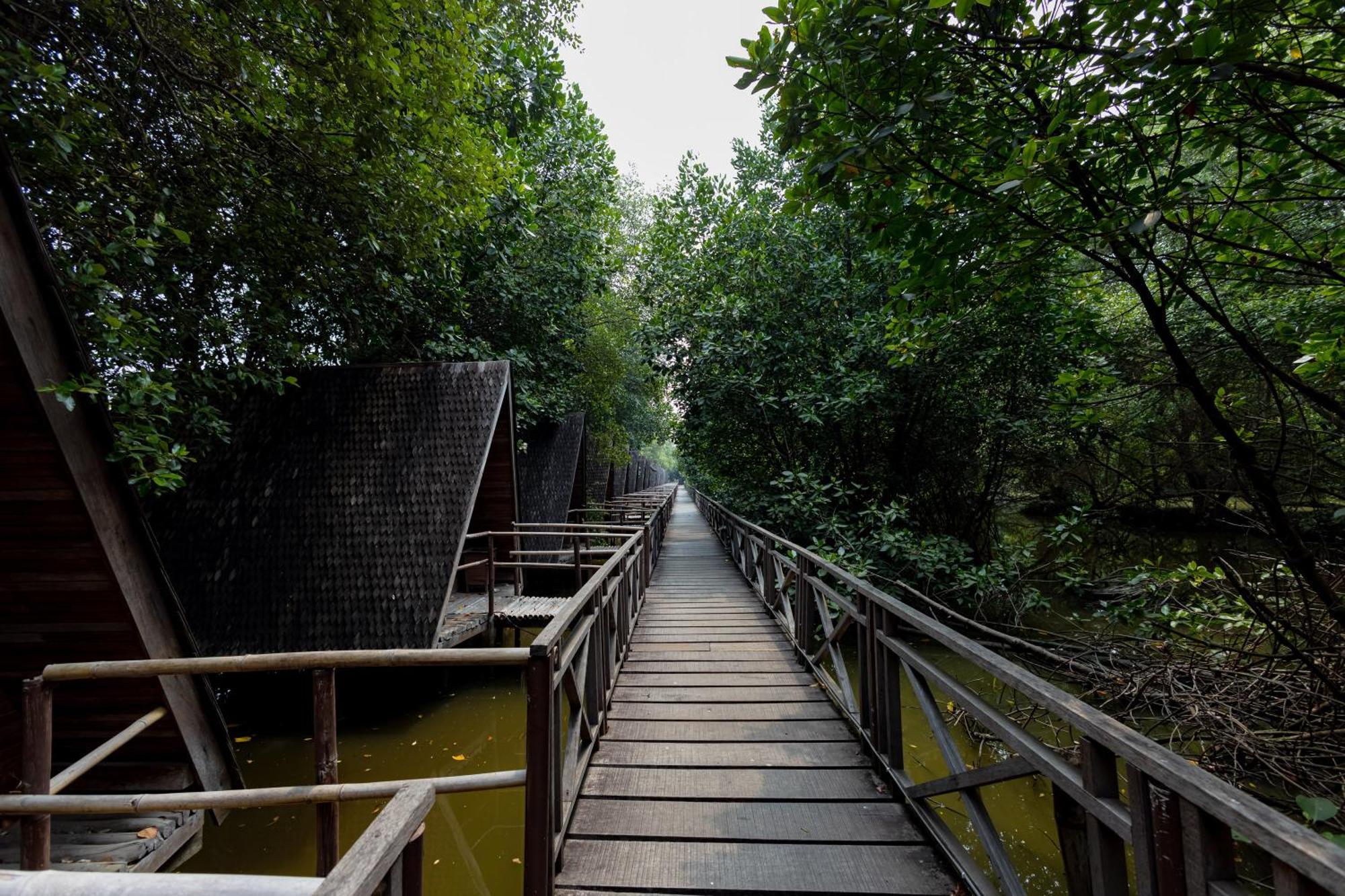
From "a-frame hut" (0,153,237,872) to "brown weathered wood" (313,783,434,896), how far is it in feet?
8.67

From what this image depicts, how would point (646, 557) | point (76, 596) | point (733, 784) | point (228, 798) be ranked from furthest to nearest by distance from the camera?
point (646, 557) → point (733, 784) → point (76, 596) → point (228, 798)

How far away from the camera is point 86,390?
2.18 m

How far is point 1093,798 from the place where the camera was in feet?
4.60

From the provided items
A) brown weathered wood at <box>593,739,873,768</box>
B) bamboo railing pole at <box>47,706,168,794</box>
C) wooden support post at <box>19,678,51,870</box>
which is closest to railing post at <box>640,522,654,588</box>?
brown weathered wood at <box>593,739,873,768</box>

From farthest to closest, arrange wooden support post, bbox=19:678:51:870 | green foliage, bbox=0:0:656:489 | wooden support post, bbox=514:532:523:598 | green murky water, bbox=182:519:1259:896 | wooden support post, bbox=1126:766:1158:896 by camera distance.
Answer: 1. wooden support post, bbox=514:532:523:598
2. green murky water, bbox=182:519:1259:896
3. green foliage, bbox=0:0:656:489
4. wooden support post, bbox=19:678:51:870
5. wooden support post, bbox=1126:766:1158:896

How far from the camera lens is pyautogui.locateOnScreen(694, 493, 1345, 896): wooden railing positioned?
0.97 m

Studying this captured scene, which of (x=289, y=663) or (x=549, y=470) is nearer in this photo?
(x=289, y=663)

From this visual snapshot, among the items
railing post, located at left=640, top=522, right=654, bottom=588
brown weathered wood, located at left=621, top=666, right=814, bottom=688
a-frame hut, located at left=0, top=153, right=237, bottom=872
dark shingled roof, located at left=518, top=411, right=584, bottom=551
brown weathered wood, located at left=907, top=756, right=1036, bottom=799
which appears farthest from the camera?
dark shingled roof, located at left=518, top=411, right=584, bottom=551

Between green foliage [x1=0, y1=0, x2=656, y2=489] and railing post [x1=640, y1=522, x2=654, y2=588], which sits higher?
green foliage [x1=0, y1=0, x2=656, y2=489]

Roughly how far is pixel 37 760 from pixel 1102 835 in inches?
155

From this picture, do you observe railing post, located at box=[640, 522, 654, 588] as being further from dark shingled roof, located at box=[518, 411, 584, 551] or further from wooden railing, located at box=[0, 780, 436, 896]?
wooden railing, located at box=[0, 780, 436, 896]

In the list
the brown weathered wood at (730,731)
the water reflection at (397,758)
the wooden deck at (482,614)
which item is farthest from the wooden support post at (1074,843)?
the wooden deck at (482,614)

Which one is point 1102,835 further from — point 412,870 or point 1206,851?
point 412,870

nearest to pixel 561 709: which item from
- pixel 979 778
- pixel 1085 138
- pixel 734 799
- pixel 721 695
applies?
pixel 734 799
